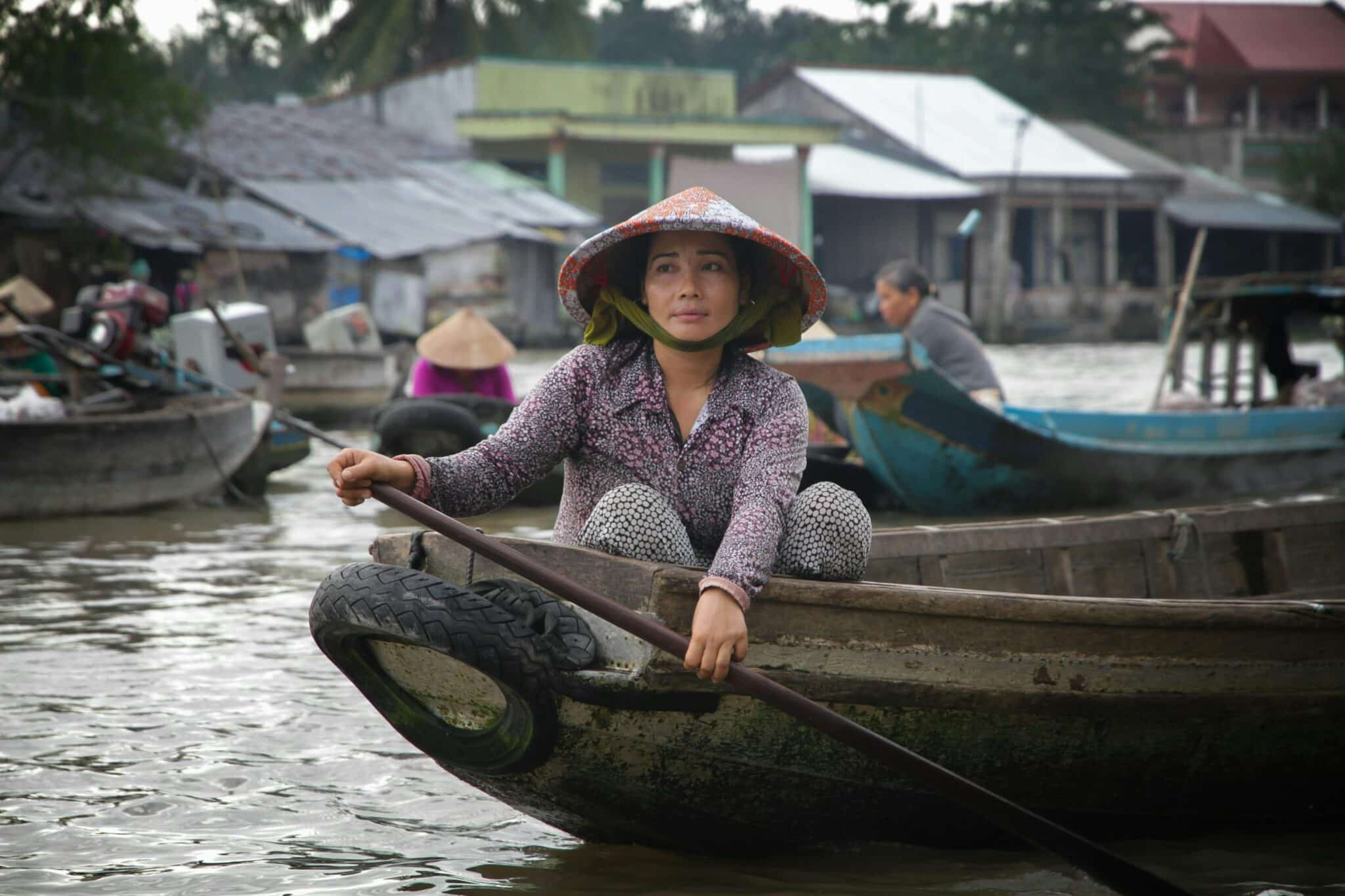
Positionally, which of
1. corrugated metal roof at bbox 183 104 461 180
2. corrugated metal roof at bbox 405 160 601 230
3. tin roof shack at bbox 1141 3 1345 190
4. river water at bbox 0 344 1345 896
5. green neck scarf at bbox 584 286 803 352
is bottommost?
river water at bbox 0 344 1345 896

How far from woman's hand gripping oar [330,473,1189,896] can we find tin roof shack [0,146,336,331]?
45.3 feet

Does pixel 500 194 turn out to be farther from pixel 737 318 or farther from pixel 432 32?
pixel 737 318

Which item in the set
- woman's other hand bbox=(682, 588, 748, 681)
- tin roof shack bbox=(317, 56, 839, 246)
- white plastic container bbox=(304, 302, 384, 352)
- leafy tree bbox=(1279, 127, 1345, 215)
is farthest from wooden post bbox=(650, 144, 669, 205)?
woman's other hand bbox=(682, 588, 748, 681)

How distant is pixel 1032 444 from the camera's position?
26.6 feet

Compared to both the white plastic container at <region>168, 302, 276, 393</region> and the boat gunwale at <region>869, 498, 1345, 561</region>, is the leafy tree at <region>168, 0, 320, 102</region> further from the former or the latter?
the boat gunwale at <region>869, 498, 1345, 561</region>

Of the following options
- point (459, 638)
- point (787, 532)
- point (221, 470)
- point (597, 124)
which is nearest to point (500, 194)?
point (597, 124)

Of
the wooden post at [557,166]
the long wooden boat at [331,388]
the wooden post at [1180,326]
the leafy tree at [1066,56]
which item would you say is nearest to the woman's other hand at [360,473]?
the wooden post at [1180,326]

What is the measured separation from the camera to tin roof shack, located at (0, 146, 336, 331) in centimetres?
1612

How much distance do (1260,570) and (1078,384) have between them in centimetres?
1240

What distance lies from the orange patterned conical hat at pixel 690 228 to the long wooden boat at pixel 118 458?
17.5 ft

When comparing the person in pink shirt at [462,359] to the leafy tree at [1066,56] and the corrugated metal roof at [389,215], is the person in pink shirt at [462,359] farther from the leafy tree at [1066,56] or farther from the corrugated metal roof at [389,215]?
the leafy tree at [1066,56]

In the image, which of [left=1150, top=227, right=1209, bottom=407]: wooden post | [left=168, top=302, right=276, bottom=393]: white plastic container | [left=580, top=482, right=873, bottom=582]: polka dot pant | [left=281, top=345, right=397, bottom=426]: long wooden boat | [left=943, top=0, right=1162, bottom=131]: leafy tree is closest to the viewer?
[left=580, top=482, right=873, bottom=582]: polka dot pant

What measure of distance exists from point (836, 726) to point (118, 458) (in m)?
6.34

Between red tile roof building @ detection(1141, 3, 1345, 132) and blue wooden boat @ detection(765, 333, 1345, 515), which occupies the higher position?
red tile roof building @ detection(1141, 3, 1345, 132)
